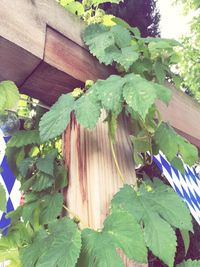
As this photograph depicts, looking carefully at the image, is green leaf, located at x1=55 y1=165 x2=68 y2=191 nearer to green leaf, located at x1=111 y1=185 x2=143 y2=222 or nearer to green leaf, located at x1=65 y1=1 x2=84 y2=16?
green leaf, located at x1=111 y1=185 x2=143 y2=222

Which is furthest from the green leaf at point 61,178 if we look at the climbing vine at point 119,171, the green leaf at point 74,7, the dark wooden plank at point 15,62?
the green leaf at point 74,7

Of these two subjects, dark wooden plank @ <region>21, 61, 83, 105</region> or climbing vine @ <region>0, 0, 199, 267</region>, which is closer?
climbing vine @ <region>0, 0, 199, 267</region>

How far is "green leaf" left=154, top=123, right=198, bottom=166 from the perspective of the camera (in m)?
0.81

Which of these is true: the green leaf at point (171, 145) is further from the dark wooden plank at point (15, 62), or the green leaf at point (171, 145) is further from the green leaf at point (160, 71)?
the dark wooden plank at point (15, 62)

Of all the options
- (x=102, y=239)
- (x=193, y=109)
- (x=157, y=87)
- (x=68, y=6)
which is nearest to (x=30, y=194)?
(x=102, y=239)

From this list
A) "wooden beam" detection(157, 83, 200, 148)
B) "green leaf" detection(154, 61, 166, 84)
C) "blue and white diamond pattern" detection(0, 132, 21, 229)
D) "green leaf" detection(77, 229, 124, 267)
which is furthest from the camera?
"blue and white diamond pattern" detection(0, 132, 21, 229)

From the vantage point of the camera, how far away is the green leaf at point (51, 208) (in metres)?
0.69

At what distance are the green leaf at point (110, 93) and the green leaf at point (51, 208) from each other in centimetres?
23

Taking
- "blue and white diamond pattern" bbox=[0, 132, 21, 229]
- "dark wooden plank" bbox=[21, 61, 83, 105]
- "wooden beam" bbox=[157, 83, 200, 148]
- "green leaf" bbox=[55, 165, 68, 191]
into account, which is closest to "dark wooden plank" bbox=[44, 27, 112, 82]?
"dark wooden plank" bbox=[21, 61, 83, 105]

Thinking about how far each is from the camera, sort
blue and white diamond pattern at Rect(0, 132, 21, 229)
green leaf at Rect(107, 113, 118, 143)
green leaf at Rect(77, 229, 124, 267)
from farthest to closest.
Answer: blue and white diamond pattern at Rect(0, 132, 21, 229) < green leaf at Rect(107, 113, 118, 143) < green leaf at Rect(77, 229, 124, 267)

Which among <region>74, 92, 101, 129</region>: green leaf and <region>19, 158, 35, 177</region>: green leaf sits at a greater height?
<region>74, 92, 101, 129</region>: green leaf

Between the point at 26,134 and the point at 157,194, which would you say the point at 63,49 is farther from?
the point at 157,194

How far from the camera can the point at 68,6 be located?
2.96 ft

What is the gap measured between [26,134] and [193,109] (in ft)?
2.52
